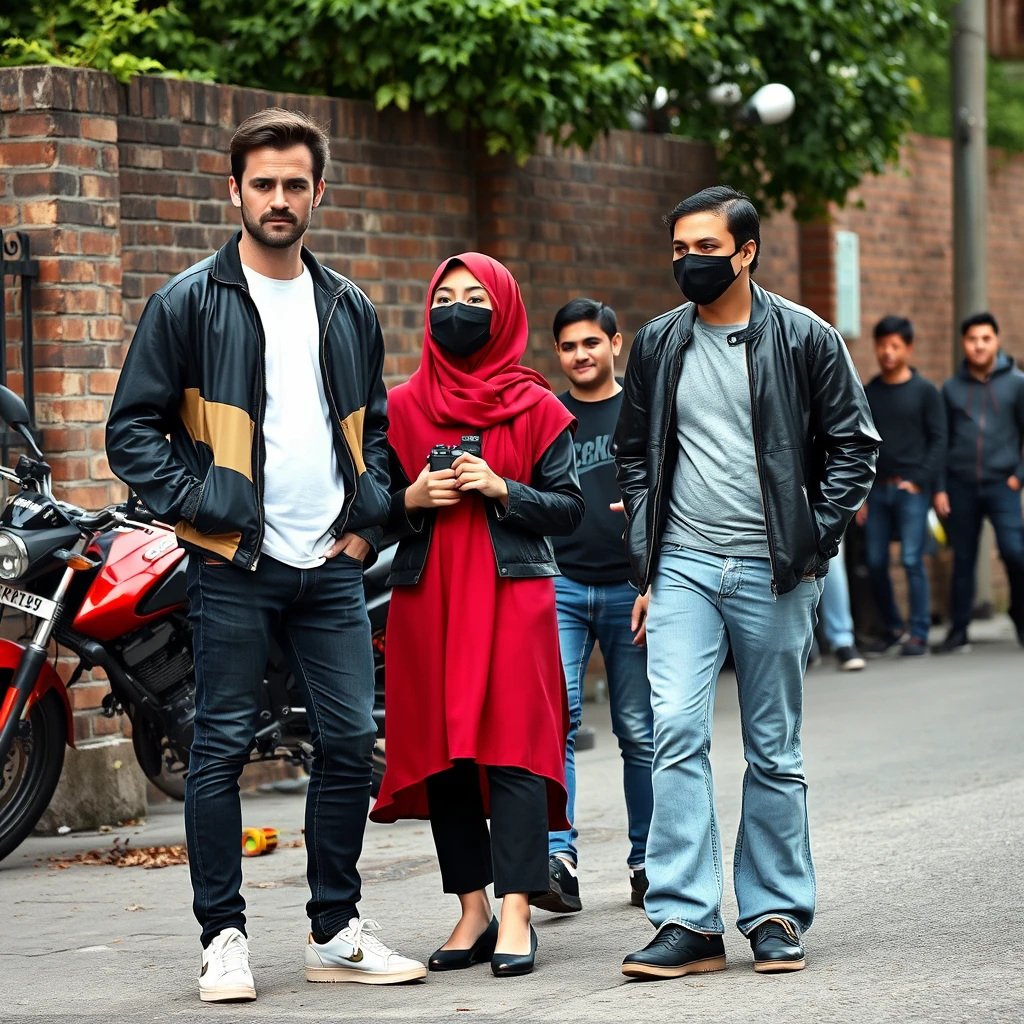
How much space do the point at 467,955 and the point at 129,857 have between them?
7.39 feet

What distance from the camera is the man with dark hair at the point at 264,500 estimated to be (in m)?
5.05

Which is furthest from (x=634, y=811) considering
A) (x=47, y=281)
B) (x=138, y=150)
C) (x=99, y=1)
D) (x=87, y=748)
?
(x=99, y=1)

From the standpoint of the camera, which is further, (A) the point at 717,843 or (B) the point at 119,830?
(B) the point at 119,830

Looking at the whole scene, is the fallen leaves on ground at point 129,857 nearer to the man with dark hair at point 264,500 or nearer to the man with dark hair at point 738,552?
the man with dark hair at point 264,500

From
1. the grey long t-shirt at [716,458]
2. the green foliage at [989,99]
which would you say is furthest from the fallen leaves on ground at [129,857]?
the green foliage at [989,99]

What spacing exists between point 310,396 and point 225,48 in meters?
5.31

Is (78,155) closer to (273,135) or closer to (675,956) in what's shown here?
(273,135)

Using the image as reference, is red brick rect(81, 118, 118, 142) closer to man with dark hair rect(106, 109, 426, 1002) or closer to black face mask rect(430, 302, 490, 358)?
man with dark hair rect(106, 109, 426, 1002)

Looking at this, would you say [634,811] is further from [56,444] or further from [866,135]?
[866,135]

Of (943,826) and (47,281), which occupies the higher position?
(47,281)

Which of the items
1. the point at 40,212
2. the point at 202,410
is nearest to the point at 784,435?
the point at 202,410

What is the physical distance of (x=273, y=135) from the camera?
200 inches

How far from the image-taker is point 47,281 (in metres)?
7.75

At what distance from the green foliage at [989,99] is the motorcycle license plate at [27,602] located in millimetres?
12870
